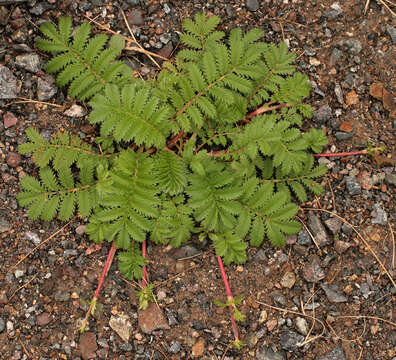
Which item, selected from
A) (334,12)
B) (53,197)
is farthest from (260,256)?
(334,12)

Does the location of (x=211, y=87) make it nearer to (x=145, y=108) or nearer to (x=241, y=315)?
(x=145, y=108)

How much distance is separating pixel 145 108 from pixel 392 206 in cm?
203

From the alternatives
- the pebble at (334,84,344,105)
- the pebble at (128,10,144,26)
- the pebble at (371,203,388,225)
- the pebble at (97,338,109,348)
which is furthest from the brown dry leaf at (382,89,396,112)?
the pebble at (97,338,109,348)

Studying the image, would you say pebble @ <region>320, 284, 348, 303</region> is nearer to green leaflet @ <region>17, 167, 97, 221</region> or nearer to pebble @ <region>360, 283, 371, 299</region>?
pebble @ <region>360, 283, 371, 299</region>

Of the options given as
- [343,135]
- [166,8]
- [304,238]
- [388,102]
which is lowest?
[304,238]

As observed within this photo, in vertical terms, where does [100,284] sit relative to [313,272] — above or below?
below

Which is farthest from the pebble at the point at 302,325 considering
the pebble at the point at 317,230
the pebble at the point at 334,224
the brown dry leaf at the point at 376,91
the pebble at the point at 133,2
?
the pebble at the point at 133,2

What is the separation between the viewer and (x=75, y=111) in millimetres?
3312

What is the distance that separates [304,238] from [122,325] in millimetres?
1448

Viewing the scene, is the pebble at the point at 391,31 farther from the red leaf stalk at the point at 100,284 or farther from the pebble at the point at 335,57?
the red leaf stalk at the point at 100,284

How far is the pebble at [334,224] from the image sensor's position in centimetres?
334

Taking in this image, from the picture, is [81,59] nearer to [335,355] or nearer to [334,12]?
[334,12]

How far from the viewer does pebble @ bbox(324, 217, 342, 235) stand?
10.9 feet

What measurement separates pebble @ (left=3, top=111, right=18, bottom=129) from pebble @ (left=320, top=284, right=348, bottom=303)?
252cm
